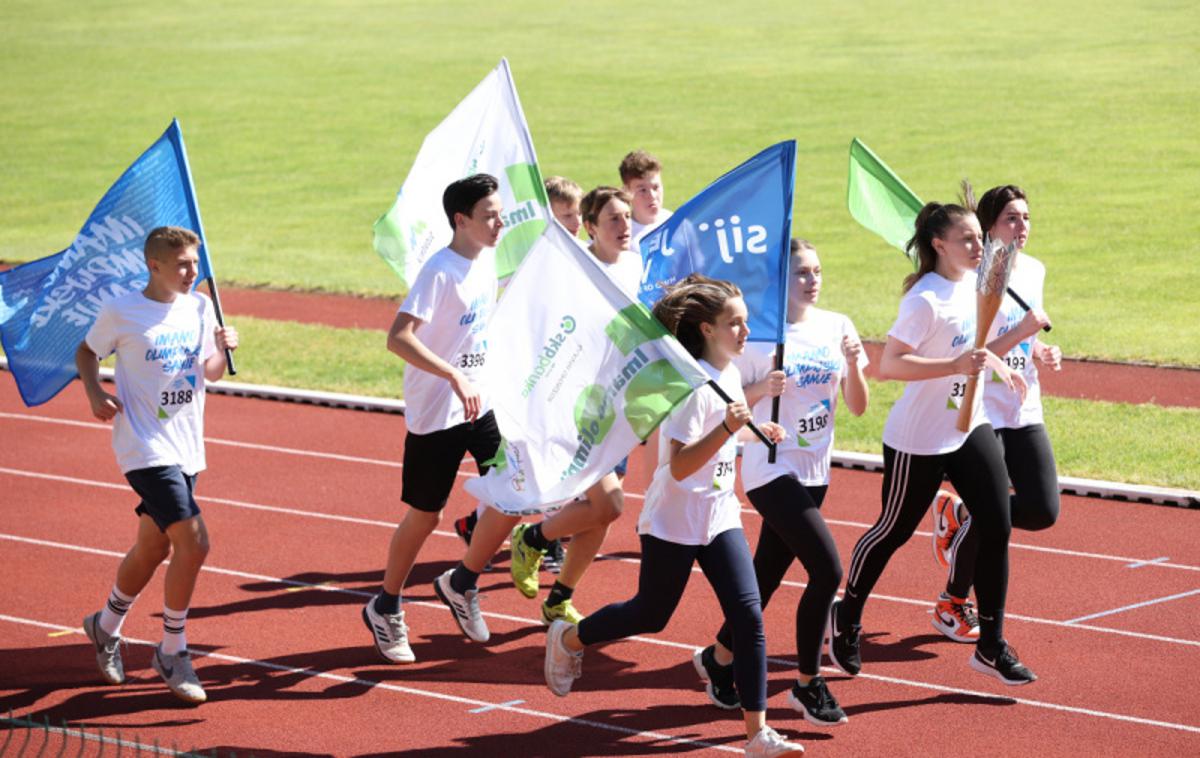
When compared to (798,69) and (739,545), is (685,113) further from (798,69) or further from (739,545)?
(739,545)

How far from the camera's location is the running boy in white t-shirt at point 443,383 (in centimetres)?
809

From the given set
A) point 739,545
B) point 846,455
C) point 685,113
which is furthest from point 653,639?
point 685,113

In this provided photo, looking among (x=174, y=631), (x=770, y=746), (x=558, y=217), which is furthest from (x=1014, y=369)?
(x=174, y=631)

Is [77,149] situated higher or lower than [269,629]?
higher

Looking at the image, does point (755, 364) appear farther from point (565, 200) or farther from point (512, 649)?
point (565, 200)

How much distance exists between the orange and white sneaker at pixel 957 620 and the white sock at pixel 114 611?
12.7 feet

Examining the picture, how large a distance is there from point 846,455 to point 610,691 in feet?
15.9

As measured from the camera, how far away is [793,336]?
7473 millimetres

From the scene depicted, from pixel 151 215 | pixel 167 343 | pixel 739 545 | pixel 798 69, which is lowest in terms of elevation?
pixel 739 545

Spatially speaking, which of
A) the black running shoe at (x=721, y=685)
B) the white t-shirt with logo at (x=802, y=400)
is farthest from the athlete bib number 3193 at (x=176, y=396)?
the black running shoe at (x=721, y=685)

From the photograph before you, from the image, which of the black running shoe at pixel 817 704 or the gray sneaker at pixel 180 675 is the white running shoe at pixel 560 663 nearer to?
the black running shoe at pixel 817 704

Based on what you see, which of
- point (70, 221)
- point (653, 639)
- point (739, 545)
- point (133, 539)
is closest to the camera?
point (739, 545)

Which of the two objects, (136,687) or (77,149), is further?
(77,149)

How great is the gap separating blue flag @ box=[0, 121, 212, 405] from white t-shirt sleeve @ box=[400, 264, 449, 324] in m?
1.21
